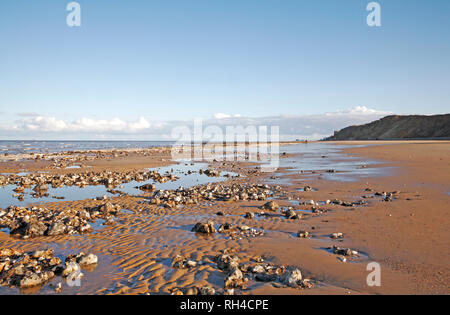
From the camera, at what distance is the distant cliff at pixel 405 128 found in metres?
82.6

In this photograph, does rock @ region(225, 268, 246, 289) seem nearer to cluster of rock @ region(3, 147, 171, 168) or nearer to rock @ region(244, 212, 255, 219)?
rock @ region(244, 212, 255, 219)

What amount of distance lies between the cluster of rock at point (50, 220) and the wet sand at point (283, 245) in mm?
347

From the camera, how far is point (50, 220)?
32.7 ft

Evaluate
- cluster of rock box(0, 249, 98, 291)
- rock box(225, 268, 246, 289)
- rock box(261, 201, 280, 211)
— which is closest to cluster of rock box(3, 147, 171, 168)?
cluster of rock box(0, 249, 98, 291)

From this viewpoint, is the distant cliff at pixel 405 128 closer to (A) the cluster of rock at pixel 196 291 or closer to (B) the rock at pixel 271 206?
(B) the rock at pixel 271 206

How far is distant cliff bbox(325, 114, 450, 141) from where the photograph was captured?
82.6 m

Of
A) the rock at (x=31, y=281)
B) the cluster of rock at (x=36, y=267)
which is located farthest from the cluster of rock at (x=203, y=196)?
the rock at (x=31, y=281)

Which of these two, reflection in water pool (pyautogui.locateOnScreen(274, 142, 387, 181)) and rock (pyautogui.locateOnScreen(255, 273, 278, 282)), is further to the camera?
reflection in water pool (pyautogui.locateOnScreen(274, 142, 387, 181))

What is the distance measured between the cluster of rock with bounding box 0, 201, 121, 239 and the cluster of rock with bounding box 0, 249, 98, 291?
167 centimetres

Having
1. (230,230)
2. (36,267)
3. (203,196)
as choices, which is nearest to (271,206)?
(230,230)

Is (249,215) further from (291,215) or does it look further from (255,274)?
(255,274)
